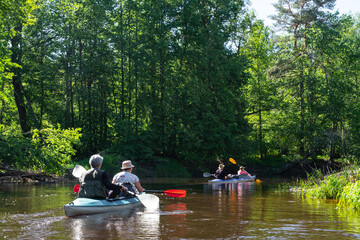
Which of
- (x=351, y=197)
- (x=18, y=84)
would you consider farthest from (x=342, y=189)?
(x=18, y=84)

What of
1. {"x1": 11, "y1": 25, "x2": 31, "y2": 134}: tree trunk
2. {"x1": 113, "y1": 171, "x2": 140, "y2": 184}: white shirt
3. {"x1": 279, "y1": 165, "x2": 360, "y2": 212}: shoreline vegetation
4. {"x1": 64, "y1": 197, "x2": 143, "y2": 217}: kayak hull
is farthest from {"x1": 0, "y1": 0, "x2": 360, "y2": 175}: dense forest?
{"x1": 64, "y1": 197, "x2": 143, "y2": 217}: kayak hull

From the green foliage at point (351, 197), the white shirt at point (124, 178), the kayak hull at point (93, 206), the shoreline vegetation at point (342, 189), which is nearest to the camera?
the kayak hull at point (93, 206)

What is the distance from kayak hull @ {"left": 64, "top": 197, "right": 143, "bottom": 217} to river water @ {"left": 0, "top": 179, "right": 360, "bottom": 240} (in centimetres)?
19

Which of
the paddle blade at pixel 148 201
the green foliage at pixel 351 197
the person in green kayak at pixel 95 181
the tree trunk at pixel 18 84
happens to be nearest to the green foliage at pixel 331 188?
the green foliage at pixel 351 197

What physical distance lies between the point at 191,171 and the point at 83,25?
14499mm

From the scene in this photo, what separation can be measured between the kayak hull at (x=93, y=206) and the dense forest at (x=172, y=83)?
18.9m

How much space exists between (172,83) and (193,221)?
82.2ft

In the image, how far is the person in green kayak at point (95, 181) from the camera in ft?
33.4

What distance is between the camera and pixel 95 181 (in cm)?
1029

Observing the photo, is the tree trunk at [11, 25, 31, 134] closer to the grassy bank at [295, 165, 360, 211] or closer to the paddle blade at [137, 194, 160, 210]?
the paddle blade at [137, 194, 160, 210]

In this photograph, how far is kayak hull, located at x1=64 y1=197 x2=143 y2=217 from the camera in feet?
32.7

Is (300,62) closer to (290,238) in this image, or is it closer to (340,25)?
(340,25)

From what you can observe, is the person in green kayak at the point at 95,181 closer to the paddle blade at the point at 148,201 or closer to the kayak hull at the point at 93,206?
the kayak hull at the point at 93,206

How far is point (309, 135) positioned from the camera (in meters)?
33.5
